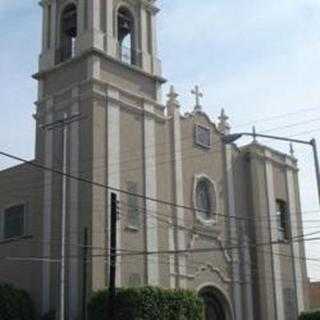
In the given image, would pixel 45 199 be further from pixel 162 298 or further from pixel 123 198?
pixel 162 298

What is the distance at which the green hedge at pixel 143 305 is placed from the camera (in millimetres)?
32656

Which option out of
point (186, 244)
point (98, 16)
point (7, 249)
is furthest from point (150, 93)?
point (7, 249)

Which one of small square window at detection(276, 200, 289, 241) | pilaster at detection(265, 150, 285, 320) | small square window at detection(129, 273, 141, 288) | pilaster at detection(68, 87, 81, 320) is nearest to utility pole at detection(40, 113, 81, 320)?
pilaster at detection(68, 87, 81, 320)

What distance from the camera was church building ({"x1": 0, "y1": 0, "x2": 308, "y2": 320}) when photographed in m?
36.0

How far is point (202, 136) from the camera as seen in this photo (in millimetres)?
43219

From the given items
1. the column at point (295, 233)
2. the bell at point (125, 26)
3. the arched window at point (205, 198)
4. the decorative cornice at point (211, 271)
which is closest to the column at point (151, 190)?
the decorative cornice at point (211, 271)

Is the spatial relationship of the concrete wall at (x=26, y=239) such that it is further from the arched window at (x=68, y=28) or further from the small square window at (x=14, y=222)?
the arched window at (x=68, y=28)

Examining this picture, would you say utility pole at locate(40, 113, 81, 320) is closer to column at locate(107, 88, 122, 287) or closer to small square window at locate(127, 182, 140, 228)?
column at locate(107, 88, 122, 287)

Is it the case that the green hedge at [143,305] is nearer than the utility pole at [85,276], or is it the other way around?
the green hedge at [143,305]

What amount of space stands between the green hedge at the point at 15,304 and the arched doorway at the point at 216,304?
9.71 metres

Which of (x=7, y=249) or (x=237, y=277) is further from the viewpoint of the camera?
(x=237, y=277)

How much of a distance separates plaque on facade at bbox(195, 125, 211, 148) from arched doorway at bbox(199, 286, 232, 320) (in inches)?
293

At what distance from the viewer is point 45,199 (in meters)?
37.5

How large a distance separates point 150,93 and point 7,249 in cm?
1023
